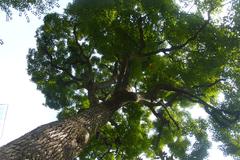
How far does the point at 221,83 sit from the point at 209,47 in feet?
6.21

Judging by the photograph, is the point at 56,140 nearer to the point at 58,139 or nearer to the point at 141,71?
the point at 58,139

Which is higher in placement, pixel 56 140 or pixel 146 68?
pixel 146 68

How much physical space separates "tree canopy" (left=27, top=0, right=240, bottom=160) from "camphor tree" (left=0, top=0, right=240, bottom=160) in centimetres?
3

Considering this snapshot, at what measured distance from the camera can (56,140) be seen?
5465 millimetres

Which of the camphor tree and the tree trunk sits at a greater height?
the camphor tree

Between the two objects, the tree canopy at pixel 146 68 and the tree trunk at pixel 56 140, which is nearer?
the tree trunk at pixel 56 140

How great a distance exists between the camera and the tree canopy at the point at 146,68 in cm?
873

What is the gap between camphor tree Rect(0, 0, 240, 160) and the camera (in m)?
8.65

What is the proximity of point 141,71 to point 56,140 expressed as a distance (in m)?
4.81

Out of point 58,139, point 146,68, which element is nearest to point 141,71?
point 146,68

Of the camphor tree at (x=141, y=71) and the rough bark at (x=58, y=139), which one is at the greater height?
the camphor tree at (x=141, y=71)

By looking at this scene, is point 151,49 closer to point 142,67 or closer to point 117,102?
point 142,67

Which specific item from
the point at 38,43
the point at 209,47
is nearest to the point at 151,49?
the point at 209,47

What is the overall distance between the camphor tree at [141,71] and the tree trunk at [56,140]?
0.05m
